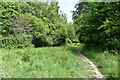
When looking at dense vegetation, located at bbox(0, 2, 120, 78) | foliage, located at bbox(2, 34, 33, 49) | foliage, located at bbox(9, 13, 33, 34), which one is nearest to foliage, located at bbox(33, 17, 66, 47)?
dense vegetation, located at bbox(0, 2, 120, 78)

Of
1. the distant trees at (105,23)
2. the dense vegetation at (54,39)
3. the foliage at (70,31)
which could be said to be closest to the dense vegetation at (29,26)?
the dense vegetation at (54,39)

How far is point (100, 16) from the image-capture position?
6.71m

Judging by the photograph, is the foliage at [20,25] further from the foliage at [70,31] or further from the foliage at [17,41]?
the foliage at [70,31]

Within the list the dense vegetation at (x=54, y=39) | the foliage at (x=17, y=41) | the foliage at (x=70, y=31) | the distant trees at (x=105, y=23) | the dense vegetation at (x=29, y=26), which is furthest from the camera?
the foliage at (x=70, y=31)

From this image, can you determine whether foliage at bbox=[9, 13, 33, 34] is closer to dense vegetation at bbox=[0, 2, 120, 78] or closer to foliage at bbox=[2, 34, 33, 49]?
dense vegetation at bbox=[0, 2, 120, 78]

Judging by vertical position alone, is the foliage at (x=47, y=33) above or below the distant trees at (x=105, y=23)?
below

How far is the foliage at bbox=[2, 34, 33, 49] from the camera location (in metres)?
8.34

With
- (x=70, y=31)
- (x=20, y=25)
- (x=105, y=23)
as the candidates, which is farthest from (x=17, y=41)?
(x=70, y=31)

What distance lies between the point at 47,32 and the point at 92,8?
4.90 m

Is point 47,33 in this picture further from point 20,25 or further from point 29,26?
point 20,25

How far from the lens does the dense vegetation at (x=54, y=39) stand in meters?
3.77

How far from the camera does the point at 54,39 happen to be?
39.7ft

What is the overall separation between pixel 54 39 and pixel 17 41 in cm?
393

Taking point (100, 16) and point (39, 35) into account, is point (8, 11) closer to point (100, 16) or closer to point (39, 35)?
point (39, 35)
